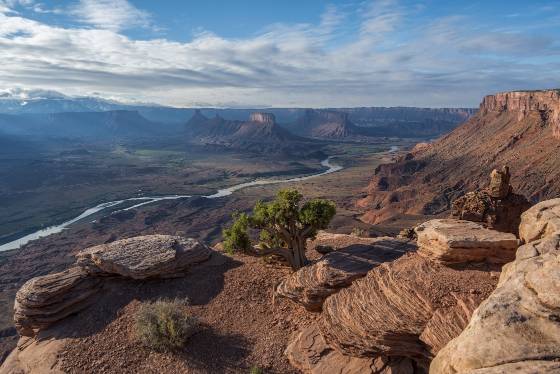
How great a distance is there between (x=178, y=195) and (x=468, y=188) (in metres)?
94.8

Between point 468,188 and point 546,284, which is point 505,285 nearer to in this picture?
point 546,284

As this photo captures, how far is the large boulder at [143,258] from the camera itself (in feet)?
78.2

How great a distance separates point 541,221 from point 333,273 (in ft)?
30.3

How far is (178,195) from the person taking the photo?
475ft

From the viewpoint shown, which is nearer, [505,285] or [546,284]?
[546,284]

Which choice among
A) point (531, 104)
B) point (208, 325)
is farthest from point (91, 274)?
point (531, 104)

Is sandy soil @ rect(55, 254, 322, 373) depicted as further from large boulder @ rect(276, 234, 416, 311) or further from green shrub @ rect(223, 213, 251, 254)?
green shrub @ rect(223, 213, 251, 254)

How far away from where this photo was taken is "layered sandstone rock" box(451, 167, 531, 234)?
24891 millimetres

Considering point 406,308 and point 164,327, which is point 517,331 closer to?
point 406,308

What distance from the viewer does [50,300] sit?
2291cm

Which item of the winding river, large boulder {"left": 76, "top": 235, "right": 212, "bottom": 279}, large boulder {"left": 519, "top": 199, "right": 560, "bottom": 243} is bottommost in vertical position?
the winding river

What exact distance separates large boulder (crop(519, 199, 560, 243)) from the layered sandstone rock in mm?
6743

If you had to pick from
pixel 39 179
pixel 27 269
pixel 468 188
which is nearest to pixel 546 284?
pixel 27 269

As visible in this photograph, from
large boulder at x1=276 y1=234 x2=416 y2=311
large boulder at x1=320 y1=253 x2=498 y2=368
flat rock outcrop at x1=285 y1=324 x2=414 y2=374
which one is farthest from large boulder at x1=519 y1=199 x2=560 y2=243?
flat rock outcrop at x1=285 y1=324 x2=414 y2=374
